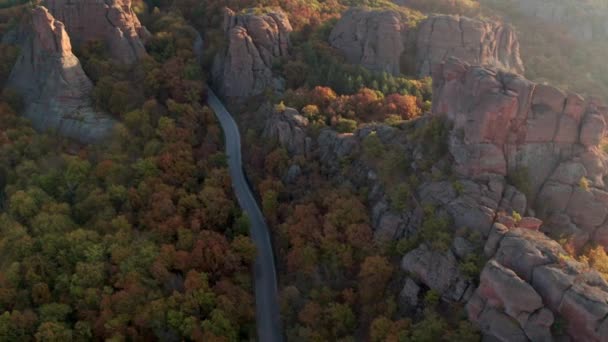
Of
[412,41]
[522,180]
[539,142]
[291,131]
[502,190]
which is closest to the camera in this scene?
[502,190]

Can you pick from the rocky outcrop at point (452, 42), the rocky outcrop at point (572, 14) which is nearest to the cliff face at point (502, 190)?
the rocky outcrop at point (452, 42)

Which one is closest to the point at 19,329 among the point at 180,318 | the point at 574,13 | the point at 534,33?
the point at 180,318

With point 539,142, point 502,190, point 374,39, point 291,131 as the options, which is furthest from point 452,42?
point 502,190

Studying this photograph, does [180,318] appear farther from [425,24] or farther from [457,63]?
[425,24]

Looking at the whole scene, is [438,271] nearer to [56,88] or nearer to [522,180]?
[522,180]

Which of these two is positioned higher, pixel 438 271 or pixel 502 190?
pixel 502 190

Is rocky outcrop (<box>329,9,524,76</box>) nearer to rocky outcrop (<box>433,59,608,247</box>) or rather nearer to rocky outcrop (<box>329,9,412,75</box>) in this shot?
rocky outcrop (<box>329,9,412,75</box>)

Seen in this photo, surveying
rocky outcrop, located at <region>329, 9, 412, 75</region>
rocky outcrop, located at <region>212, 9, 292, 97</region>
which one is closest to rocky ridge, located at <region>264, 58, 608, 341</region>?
rocky outcrop, located at <region>329, 9, 412, 75</region>
